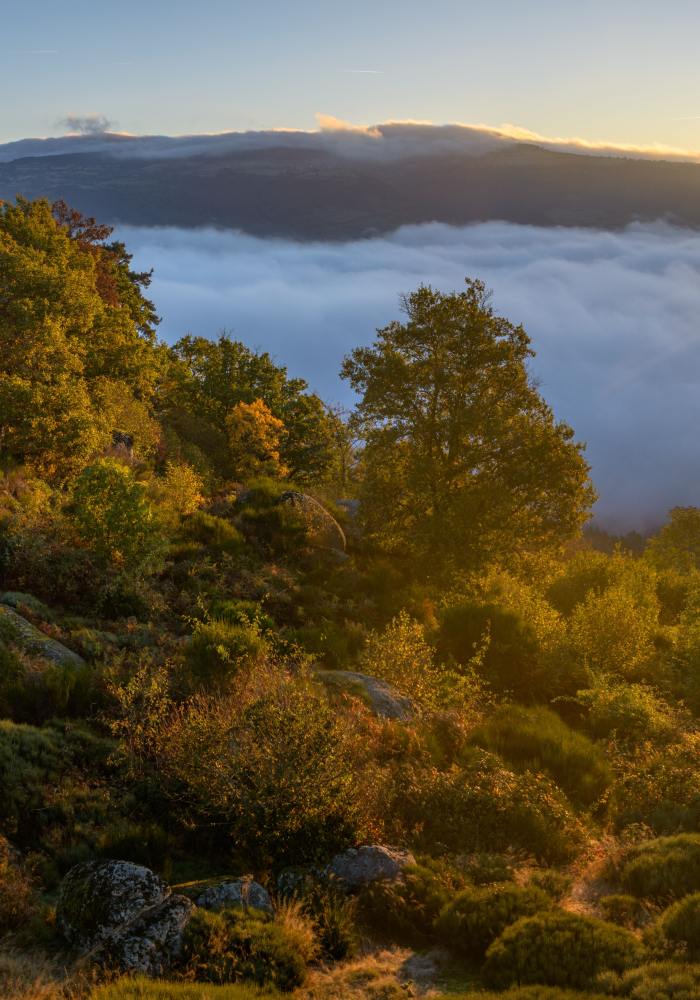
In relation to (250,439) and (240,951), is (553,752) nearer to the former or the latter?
(240,951)

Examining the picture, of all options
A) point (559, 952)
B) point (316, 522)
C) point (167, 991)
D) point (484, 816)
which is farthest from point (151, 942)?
point (316, 522)

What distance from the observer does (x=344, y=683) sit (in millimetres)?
12797

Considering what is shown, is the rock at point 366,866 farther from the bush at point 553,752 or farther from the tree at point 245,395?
the tree at point 245,395

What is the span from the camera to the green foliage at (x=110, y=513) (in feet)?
51.4

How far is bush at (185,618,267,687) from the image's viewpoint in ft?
39.3

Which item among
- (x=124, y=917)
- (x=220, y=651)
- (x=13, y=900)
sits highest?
(x=220, y=651)

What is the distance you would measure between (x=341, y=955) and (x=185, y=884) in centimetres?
206

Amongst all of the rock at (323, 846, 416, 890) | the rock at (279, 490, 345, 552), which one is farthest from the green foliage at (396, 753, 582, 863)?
the rock at (279, 490, 345, 552)

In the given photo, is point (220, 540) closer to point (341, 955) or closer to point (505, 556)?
point (505, 556)

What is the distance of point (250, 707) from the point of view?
30.7 ft

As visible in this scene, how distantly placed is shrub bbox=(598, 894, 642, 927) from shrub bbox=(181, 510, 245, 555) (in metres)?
14.3

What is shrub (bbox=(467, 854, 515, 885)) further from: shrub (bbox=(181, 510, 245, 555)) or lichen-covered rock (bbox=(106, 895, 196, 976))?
shrub (bbox=(181, 510, 245, 555))

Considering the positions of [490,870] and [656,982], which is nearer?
[656,982]

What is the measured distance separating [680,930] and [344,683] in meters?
7.34
